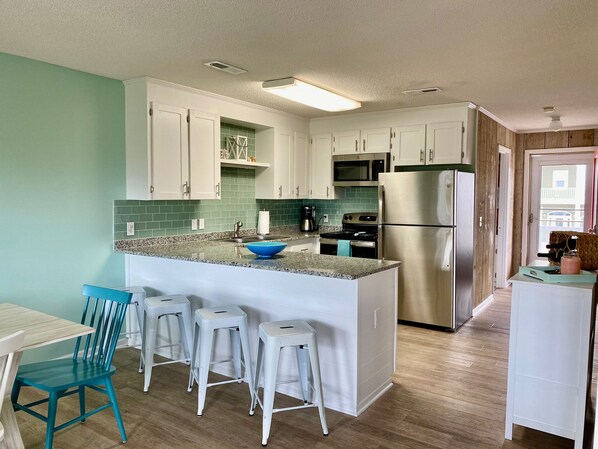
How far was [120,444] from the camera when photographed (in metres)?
2.47

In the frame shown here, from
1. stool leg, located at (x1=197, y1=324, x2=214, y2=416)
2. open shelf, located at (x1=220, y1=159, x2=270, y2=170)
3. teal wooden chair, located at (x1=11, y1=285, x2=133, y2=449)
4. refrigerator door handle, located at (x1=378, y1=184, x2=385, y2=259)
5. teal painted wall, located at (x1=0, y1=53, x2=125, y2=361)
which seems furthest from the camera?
refrigerator door handle, located at (x1=378, y1=184, x2=385, y2=259)

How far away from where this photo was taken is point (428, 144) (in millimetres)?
4938

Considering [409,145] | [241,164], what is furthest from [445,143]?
[241,164]

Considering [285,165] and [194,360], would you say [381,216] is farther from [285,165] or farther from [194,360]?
[194,360]

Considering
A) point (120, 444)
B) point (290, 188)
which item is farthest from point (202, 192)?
point (120, 444)

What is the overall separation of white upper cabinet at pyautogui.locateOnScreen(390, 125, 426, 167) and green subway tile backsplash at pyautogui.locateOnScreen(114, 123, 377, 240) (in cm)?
72

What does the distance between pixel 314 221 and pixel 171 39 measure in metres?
3.62

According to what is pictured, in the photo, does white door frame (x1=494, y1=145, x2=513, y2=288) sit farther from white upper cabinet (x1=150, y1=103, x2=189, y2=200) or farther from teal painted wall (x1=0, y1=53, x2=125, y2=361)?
teal painted wall (x1=0, y1=53, x2=125, y2=361)

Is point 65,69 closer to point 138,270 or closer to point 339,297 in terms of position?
point 138,270

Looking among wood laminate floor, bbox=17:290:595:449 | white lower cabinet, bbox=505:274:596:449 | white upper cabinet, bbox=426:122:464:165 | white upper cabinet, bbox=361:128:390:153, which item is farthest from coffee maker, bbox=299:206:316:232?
white lower cabinet, bbox=505:274:596:449

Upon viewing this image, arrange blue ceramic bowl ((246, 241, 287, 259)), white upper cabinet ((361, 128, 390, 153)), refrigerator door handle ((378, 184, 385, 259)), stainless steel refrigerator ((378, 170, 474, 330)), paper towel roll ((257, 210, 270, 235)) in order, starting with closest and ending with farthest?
blue ceramic bowl ((246, 241, 287, 259)), stainless steel refrigerator ((378, 170, 474, 330)), refrigerator door handle ((378, 184, 385, 259)), white upper cabinet ((361, 128, 390, 153)), paper towel roll ((257, 210, 270, 235))

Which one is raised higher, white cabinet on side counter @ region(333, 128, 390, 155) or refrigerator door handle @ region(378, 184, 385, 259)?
white cabinet on side counter @ region(333, 128, 390, 155)

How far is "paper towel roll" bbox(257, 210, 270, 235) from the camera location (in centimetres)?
537

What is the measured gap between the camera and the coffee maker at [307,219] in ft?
19.6
